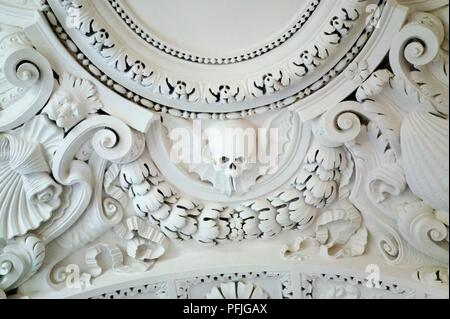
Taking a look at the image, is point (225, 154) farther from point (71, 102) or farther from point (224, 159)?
point (71, 102)

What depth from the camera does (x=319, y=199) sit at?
138 centimetres

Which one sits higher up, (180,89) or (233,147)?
(180,89)

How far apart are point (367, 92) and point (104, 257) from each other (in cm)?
88

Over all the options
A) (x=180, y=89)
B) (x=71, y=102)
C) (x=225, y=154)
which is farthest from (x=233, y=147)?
(x=71, y=102)

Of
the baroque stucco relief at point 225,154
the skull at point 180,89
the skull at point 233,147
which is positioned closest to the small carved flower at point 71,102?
the baroque stucco relief at point 225,154

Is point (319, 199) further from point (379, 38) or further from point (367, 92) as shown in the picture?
point (379, 38)

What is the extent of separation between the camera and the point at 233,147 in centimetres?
134

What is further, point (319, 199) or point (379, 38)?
point (319, 199)

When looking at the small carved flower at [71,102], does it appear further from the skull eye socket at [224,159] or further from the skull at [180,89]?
the skull eye socket at [224,159]

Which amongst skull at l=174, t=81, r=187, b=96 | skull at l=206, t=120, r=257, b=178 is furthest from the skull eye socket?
skull at l=174, t=81, r=187, b=96

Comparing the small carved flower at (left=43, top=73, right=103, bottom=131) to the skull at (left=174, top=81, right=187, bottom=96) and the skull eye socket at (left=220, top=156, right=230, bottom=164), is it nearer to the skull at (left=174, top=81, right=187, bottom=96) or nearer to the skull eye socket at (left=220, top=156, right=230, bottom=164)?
the skull at (left=174, top=81, right=187, bottom=96)

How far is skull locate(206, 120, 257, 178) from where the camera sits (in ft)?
4.42

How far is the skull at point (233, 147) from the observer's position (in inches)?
53.0

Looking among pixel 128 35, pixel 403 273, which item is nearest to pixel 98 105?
pixel 128 35
